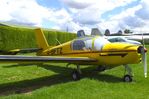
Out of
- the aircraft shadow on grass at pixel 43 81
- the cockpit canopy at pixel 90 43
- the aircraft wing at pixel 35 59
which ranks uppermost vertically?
the cockpit canopy at pixel 90 43

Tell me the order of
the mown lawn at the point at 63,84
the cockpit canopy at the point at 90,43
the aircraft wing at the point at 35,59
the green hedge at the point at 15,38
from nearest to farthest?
1. the mown lawn at the point at 63,84
2. the aircraft wing at the point at 35,59
3. the cockpit canopy at the point at 90,43
4. the green hedge at the point at 15,38

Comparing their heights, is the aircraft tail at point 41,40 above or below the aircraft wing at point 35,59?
above

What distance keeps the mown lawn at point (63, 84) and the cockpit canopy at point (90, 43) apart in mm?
1444

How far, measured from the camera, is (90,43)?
1401 cm

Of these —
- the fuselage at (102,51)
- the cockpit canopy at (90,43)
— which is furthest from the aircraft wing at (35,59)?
the cockpit canopy at (90,43)

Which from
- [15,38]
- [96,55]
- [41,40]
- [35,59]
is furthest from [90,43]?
[15,38]

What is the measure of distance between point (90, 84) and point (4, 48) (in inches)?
777

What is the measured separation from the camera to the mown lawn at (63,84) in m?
9.62

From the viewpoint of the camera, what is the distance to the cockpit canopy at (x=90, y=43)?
44.9 feet

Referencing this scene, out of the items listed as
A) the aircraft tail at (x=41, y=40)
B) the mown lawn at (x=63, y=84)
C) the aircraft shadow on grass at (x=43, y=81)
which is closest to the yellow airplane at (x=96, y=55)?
the aircraft shadow on grass at (x=43, y=81)

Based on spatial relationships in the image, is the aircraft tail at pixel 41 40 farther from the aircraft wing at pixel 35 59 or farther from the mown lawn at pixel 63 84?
the aircraft wing at pixel 35 59

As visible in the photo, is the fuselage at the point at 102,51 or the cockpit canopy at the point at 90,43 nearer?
the fuselage at the point at 102,51

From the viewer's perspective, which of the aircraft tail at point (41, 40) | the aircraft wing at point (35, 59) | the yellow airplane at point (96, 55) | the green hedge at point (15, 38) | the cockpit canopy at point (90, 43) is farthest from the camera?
the green hedge at point (15, 38)

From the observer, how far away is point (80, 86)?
10.8 meters
